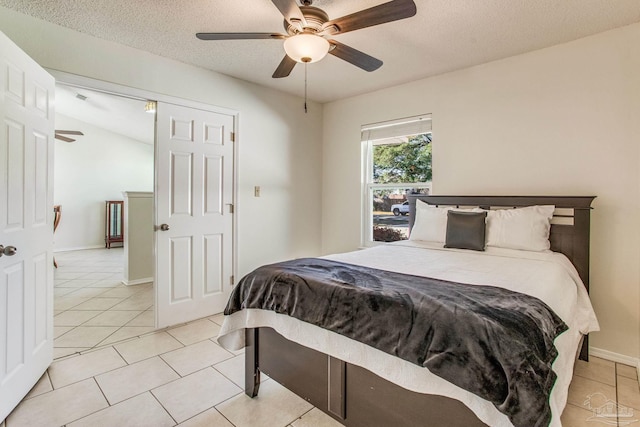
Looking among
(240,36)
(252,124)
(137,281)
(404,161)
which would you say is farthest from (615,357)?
(137,281)

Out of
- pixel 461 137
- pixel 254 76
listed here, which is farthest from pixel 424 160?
pixel 254 76

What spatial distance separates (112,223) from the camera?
7648 millimetres

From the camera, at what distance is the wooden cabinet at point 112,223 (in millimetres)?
7547

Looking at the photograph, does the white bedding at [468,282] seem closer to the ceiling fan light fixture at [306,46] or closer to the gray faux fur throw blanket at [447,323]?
the gray faux fur throw blanket at [447,323]

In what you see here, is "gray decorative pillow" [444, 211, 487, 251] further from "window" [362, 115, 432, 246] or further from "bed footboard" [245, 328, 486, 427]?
"bed footboard" [245, 328, 486, 427]

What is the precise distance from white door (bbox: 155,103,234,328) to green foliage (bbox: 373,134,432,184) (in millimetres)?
1770

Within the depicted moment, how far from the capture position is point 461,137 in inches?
A: 126

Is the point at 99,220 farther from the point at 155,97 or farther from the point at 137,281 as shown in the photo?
the point at 155,97

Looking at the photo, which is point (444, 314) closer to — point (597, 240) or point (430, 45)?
point (597, 240)

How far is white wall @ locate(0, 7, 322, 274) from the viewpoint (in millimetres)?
2439

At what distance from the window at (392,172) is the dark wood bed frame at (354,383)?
1.45 metres

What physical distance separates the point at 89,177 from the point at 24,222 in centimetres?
669

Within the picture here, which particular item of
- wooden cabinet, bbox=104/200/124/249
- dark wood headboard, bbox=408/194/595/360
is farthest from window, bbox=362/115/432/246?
wooden cabinet, bbox=104/200/124/249

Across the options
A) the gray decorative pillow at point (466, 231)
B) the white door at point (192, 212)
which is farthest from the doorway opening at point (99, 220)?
the gray decorative pillow at point (466, 231)
